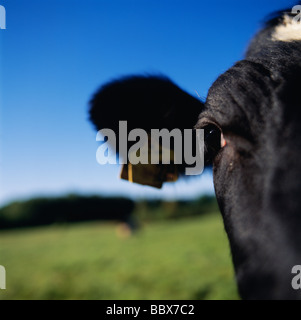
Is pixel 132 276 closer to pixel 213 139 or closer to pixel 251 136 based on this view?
pixel 213 139

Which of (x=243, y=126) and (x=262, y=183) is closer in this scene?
(x=262, y=183)

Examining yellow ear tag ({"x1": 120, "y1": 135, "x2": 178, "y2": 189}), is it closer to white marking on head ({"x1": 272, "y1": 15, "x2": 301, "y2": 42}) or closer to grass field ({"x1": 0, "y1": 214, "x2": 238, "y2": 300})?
white marking on head ({"x1": 272, "y1": 15, "x2": 301, "y2": 42})

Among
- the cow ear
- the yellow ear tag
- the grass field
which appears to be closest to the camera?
the cow ear

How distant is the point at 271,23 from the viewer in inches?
105

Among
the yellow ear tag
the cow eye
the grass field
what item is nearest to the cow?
the cow eye

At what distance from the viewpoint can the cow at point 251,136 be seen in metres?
1.12

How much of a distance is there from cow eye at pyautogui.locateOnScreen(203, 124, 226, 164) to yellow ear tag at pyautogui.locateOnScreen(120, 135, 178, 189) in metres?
0.43

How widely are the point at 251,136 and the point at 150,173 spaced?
1003 mm

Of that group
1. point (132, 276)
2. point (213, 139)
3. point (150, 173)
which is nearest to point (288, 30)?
point (213, 139)

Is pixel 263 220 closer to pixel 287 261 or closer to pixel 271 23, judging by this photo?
pixel 287 261

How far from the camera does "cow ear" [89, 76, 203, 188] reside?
1945 mm

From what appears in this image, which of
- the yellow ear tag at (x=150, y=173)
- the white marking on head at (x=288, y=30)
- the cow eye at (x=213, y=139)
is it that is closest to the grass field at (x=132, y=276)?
the yellow ear tag at (x=150, y=173)

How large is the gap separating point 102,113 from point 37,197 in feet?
197
